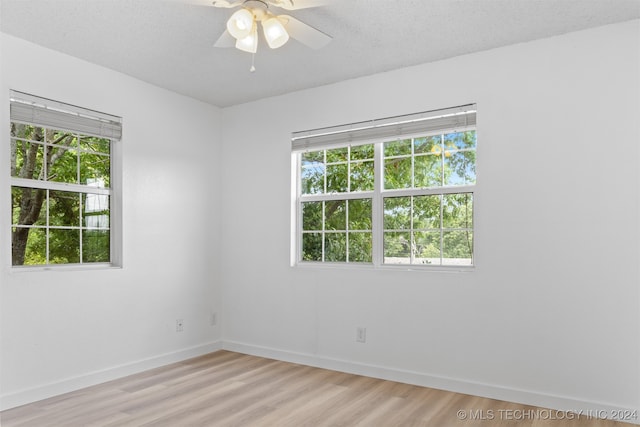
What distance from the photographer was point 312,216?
4.35m

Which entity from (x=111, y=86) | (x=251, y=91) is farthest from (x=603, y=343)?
(x=111, y=86)

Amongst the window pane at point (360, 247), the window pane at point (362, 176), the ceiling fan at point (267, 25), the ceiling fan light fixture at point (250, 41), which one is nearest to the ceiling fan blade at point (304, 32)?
the ceiling fan at point (267, 25)

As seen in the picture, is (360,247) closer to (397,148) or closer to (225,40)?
(397,148)

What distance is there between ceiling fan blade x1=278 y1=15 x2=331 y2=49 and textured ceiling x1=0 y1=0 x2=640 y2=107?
0.21 meters

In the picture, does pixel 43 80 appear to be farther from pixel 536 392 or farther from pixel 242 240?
pixel 536 392

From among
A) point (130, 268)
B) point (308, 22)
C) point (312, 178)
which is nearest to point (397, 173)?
point (312, 178)

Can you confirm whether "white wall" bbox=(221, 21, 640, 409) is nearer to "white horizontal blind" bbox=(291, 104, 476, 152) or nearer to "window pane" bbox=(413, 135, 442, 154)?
"white horizontal blind" bbox=(291, 104, 476, 152)

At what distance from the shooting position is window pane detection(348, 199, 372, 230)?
402cm

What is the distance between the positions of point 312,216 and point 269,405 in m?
1.81

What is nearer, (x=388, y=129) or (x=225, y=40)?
(x=225, y=40)

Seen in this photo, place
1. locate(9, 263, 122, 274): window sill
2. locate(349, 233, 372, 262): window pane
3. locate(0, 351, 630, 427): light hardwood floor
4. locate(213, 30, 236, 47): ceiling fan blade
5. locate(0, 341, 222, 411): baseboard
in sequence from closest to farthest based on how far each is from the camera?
locate(213, 30, 236, 47): ceiling fan blade → locate(0, 351, 630, 427): light hardwood floor → locate(0, 341, 222, 411): baseboard → locate(9, 263, 122, 274): window sill → locate(349, 233, 372, 262): window pane

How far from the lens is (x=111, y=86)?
3.82m

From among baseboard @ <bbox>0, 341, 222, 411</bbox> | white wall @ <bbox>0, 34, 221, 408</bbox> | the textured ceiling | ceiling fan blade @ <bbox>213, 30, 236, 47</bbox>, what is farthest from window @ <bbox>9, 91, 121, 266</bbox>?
ceiling fan blade @ <bbox>213, 30, 236, 47</bbox>

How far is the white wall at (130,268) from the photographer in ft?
10.4
